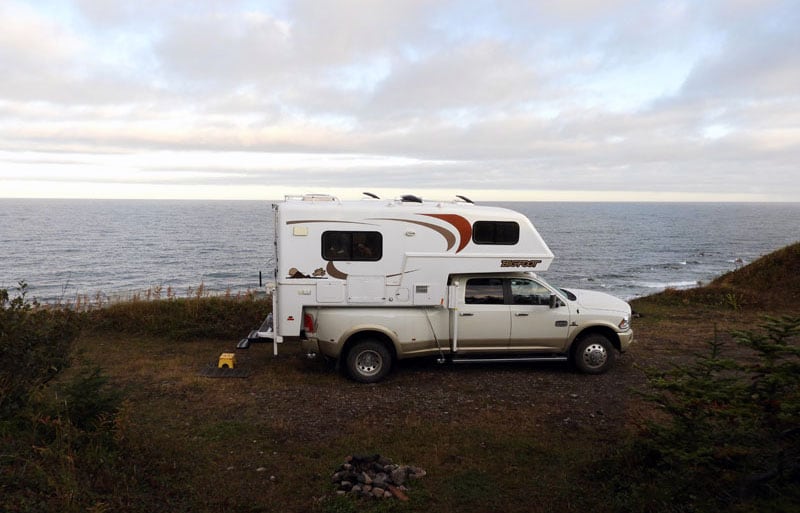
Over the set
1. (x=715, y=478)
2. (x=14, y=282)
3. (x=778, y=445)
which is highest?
(x=778, y=445)

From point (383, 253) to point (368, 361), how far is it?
188cm

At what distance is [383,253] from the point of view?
981 centimetres

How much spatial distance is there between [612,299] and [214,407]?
7285 millimetres

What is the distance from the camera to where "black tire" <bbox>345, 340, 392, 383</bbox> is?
970 cm

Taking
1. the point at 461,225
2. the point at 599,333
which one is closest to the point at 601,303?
the point at 599,333

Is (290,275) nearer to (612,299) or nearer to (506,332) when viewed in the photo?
(506,332)

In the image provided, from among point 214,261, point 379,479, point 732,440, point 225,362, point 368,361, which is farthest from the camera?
point 214,261

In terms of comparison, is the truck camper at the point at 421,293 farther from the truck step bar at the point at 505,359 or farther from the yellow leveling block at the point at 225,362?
the yellow leveling block at the point at 225,362

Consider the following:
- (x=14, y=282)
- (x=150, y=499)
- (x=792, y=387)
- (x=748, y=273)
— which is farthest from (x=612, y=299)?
(x=14, y=282)

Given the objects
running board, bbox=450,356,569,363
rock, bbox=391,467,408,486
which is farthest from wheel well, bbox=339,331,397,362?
rock, bbox=391,467,408,486

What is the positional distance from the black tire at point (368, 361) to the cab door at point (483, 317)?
1364 millimetres

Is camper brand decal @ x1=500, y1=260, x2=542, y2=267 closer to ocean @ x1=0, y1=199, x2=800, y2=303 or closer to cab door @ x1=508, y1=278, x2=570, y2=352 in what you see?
cab door @ x1=508, y1=278, x2=570, y2=352

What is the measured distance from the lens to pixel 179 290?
33.6 m

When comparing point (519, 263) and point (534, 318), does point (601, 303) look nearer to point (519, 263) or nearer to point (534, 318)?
point (534, 318)
